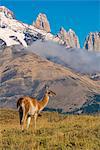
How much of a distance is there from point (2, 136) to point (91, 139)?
176 inches

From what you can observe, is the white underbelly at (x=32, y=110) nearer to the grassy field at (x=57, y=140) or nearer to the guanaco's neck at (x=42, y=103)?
the guanaco's neck at (x=42, y=103)

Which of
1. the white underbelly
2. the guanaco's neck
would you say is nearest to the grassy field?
the white underbelly

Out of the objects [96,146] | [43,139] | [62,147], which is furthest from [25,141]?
[96,146]

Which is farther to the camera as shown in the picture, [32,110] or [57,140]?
[32,110]

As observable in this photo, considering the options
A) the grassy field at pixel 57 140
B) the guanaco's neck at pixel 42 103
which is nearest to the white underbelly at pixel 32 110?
the guanaco's neck at pixel 42 103

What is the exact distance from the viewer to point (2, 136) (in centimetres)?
1844

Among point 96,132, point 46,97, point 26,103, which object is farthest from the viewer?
point 46,97

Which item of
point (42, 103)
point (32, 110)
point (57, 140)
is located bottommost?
point (42, 103)

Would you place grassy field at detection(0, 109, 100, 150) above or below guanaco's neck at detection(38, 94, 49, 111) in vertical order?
above

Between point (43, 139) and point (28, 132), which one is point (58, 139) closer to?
point (43, 139)

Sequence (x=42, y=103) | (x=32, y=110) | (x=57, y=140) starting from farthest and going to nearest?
(x=42, y=103) → (x=32, y=110) → (x=57, y=140)

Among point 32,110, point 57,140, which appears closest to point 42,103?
point 32,110

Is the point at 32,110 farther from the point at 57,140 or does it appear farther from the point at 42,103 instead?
the point at 57,140

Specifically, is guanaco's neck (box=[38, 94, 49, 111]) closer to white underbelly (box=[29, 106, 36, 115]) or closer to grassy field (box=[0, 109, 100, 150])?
white underbelly (box=[29, 106, 36, 115])
